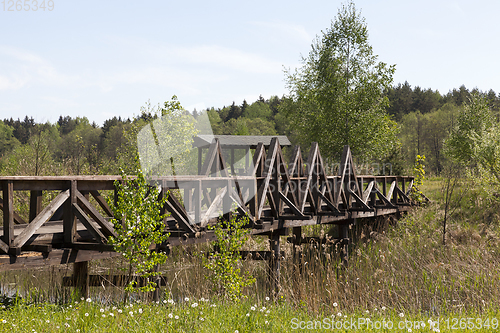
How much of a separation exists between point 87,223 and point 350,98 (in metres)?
25.5

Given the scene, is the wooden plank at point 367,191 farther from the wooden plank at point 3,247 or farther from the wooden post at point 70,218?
the wooden plank at point 3,247

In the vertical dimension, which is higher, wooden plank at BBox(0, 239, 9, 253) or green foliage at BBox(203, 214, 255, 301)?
wooden plank at BBox(0, 239, 9, 253)

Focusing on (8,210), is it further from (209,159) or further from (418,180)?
(418,180)

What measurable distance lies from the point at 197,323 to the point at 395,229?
15.5 m

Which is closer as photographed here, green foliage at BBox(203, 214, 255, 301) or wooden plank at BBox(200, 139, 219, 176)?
green foliage at BBox(203, 214, 255, 301)

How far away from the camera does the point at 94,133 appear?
3396 inches

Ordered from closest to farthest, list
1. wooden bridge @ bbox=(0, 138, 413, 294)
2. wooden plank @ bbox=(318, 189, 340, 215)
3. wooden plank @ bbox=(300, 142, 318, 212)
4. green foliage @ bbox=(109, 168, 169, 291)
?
wooden bridge @ bbox=(0, 138, 413, 294) < green foliage @ bbox=(109, 168, 169, 291) < wooden plank @ bbox=(300, 142, 318, 212) < wooden plank @ bbox=(318, 189, 340, 215)

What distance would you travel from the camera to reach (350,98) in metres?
29.2

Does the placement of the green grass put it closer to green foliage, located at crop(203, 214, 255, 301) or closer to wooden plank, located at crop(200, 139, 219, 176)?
green foliage, located at crop(203, 214, 255, 301)

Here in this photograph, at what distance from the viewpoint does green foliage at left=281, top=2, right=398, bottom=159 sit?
2886cm

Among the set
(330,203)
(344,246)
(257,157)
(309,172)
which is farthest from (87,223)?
(344,246)

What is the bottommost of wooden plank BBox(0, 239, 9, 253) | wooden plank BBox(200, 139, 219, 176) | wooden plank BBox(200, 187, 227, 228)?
wooden plank BBox(0, 239, 9, 253)

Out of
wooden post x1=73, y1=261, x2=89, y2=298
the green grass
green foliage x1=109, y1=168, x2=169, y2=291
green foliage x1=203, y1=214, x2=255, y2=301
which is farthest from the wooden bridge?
wooden post x1=73, y1=261, x2=89, y2=298

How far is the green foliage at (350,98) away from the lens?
94.7 feet
